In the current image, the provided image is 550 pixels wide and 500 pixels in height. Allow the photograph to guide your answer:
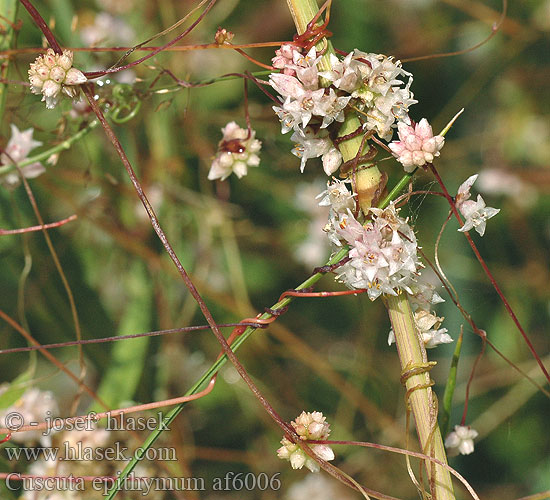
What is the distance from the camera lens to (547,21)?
1.34 m

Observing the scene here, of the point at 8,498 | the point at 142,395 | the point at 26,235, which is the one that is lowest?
the point at 8,498

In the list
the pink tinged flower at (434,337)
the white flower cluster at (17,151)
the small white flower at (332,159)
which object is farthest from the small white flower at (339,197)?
the white flower cluster at (17,151)

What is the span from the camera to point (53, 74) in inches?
19.3

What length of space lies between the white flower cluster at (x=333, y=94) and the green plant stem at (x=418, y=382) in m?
0.12

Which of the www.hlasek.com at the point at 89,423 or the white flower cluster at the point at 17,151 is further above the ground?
the white flower cluster at the point at 17,151

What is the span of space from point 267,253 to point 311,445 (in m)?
0.80

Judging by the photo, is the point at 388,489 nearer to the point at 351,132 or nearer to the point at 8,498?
the point at 8,498

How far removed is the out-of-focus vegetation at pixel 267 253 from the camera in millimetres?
1012

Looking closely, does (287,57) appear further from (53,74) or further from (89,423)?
(89,423)

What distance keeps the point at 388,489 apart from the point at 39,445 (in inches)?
23.3

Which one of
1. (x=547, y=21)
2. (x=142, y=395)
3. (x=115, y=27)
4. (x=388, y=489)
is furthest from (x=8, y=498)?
(x=547, y=21)

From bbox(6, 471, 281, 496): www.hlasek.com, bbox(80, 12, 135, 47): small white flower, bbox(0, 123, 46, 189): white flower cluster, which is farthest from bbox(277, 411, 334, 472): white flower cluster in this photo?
bbox(80, 12, 135, 47): small white flower

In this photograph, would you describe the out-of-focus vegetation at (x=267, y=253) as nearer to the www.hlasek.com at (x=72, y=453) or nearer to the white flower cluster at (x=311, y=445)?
the www.hlasek.com at (x=72, y=453)

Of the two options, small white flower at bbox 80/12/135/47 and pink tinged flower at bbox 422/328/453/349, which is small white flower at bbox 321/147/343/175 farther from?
small white flower at bbox 80/12/135/47
